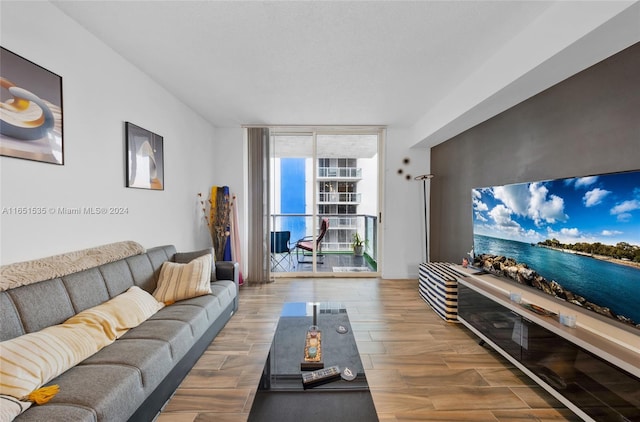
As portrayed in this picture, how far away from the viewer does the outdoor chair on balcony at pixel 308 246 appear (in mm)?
4720

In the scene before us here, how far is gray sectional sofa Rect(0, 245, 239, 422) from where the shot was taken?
3.70 ft

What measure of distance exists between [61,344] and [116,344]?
0.28 metres

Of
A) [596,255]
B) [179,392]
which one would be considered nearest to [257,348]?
[179,392]

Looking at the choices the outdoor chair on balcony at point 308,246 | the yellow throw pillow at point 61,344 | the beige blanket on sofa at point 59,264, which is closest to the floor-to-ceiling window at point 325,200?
the outdoor chair on balcony at point 308,246

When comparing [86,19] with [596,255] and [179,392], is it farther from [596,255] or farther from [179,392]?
[596,255]

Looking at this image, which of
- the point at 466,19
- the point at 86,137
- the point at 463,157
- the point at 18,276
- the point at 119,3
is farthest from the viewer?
the point at 463,157

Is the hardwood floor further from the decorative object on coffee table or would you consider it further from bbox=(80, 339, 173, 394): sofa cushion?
the decorative object on coffee table

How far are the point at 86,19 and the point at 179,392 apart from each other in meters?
2.73

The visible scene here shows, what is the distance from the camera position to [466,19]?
5.84 feet

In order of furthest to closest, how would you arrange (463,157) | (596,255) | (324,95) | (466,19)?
(463,157) → (324,95) → (466,19) → (596,255)

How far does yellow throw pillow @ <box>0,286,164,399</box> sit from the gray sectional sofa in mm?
53

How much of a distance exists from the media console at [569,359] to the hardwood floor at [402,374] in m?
0.18

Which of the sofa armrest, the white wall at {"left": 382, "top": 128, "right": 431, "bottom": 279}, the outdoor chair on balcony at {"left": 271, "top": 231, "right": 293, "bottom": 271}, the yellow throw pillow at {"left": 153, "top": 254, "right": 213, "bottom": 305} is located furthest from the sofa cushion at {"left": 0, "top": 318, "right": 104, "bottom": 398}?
the white wall at {"left": 382, "top": 128, "right": 431, "bottom": 279}

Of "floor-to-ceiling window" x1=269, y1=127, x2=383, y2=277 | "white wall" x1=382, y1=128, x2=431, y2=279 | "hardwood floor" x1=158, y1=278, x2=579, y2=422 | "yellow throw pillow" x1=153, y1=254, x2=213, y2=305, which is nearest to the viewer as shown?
"hardwood floor" x1=158, y1=278, x2=579, y2=422
